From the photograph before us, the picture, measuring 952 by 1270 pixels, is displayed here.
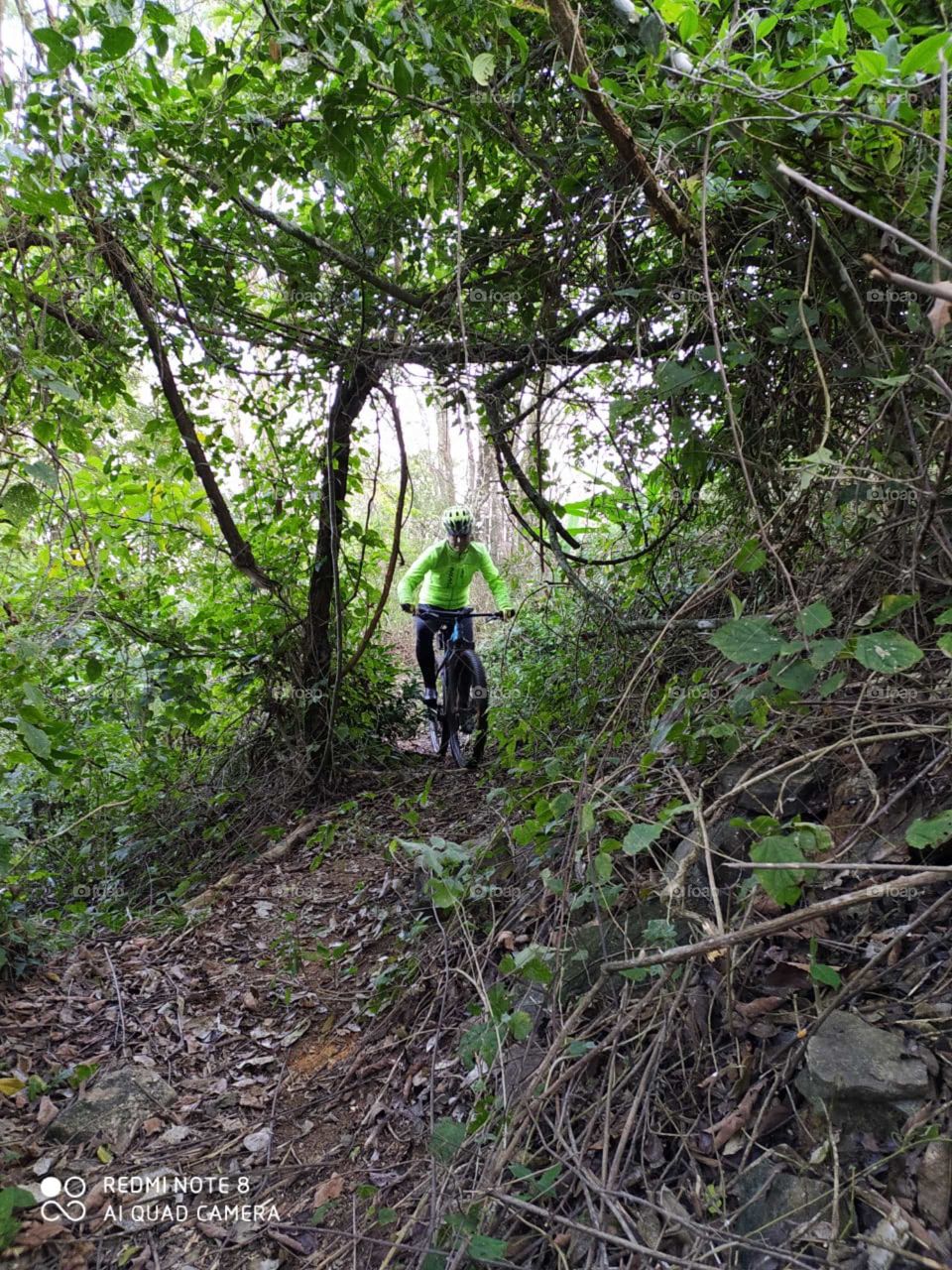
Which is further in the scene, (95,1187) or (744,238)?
(744,238)

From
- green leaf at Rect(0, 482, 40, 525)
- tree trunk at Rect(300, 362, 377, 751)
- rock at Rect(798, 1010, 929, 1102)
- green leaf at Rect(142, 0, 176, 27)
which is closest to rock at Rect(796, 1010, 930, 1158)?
rock at Rect(798, 1010, 929, 1102)

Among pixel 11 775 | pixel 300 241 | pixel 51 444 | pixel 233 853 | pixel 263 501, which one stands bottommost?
pixel 233 853

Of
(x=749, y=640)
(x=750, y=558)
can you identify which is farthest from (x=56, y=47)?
(x=749, y=640)

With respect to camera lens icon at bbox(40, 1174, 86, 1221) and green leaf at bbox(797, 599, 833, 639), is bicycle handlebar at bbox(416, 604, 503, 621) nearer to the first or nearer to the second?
camera lens icon at bbox(40, 1174, 86, 1221)

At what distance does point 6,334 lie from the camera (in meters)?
2.66

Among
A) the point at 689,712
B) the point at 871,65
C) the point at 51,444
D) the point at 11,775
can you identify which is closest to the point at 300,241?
the point at 51,444

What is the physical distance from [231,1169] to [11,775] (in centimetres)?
426

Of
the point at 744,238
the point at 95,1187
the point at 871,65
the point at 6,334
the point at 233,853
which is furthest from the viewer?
the point at 233,853

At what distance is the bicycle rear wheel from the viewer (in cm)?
588

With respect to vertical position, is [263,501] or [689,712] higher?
[263,501]

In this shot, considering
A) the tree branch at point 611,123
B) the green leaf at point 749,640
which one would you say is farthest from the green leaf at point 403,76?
the green leaf at point 749,640

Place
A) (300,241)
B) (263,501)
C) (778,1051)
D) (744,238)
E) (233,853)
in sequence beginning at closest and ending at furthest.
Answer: (778,1051), (744,238), (300,241), (233,853), (263,501)

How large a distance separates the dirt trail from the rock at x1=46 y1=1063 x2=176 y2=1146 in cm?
2

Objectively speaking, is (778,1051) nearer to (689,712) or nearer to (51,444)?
(689,712)
